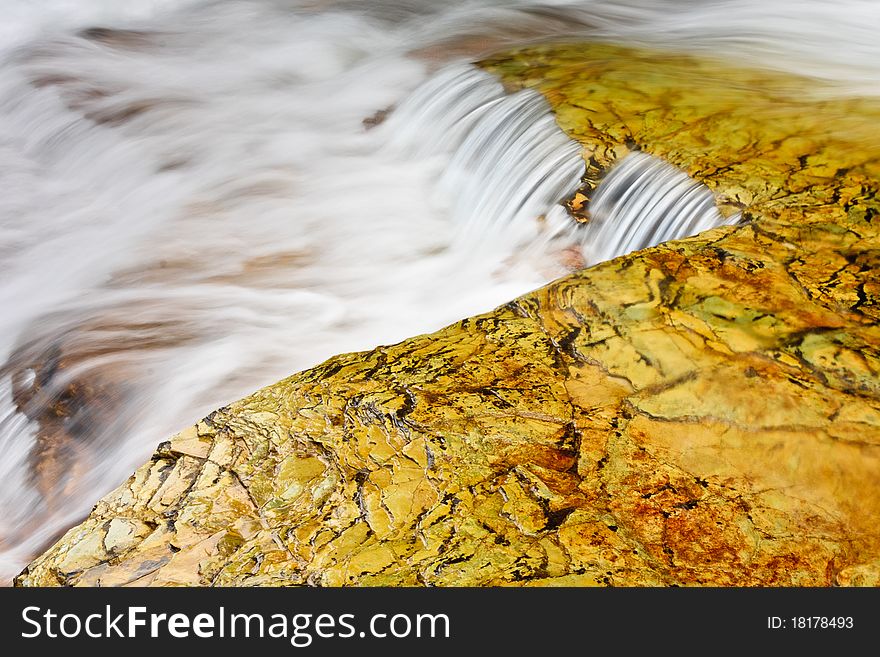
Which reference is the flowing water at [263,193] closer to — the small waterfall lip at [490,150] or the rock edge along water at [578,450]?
the small waterfall lip at [490,150]

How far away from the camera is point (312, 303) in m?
5.13

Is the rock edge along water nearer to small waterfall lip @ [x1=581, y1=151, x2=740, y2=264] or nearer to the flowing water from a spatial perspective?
small waterfall lip @ [x1=581, y1=151, x2=740, y2=264]

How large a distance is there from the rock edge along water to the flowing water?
41.0 inches

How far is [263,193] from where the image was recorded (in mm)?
6348

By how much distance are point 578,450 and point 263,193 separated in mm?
4224

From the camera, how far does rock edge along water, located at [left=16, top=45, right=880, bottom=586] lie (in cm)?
245

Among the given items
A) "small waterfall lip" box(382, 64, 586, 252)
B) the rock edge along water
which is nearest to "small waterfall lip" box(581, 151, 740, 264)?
"small waterfall lip" box(382, 64, 586, 252)

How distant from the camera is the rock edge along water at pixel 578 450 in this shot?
8.05ft

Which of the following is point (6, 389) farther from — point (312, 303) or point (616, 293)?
point (616, 293)

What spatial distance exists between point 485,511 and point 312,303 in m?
2.78


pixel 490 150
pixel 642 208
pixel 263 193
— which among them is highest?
pixel 642 208

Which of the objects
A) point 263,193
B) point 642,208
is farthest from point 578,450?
point 263,193

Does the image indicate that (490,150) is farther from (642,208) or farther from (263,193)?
(263,193)

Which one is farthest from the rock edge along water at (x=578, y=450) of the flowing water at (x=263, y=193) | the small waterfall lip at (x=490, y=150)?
the small waterfall lip at (x=490, y=150)
